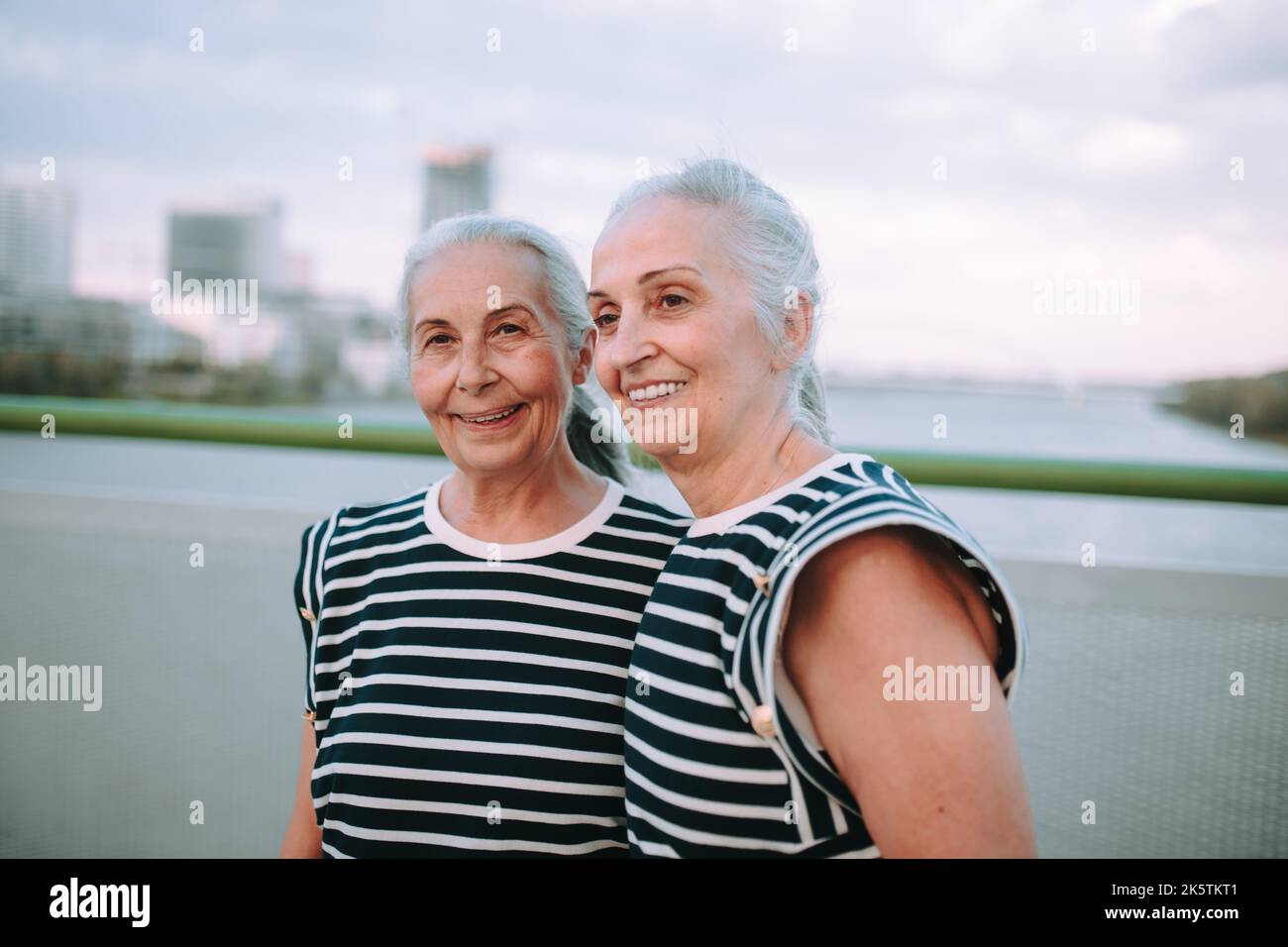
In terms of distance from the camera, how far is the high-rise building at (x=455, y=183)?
1.86 meters

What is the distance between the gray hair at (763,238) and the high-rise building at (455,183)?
1.83ft

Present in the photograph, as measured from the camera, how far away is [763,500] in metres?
1.24

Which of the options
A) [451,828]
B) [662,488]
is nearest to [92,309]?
[662,488]

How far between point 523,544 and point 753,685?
0.64 metres

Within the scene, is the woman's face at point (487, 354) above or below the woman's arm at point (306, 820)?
above

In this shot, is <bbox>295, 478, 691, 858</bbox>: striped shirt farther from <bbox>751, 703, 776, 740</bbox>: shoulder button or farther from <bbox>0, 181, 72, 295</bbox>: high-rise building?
<bbox>0, 181, 72, 295</bbox>: high-rise building

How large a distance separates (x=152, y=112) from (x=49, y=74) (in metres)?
3.99
